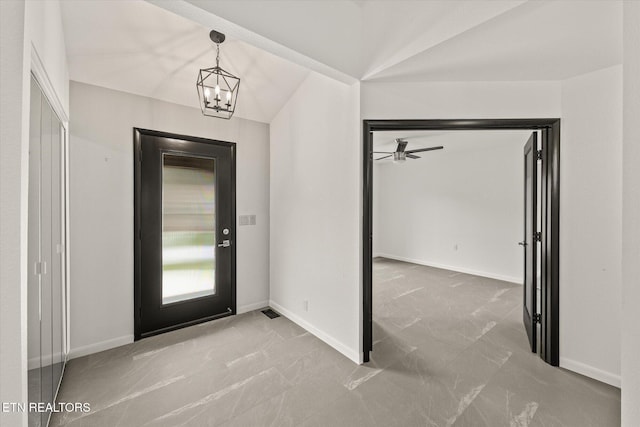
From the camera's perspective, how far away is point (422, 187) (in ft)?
21.7

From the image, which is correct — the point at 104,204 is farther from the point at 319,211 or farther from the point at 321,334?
the point at 321,334

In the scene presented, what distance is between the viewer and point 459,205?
596cm

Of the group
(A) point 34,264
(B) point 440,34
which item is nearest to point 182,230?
(A) point 34,264

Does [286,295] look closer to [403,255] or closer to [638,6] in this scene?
[638,6]

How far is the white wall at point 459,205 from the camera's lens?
5109mm

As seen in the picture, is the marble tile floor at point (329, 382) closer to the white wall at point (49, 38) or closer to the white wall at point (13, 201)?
the white wall at point (13, 201)

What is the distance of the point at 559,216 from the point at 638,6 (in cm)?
202

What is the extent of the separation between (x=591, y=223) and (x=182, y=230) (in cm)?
386

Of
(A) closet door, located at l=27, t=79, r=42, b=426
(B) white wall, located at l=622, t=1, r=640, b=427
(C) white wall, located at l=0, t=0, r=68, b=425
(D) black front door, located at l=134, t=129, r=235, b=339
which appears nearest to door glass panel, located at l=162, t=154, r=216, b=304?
(D) black front door, located at l=134, t=129, r=235, b=339

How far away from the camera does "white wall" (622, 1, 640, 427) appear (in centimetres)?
80

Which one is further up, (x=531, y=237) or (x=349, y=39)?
(x=349, y=39)

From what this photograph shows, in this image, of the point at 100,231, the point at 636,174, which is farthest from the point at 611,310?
the point at 100,231

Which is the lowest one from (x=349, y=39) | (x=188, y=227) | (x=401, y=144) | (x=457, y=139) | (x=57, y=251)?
(x=57, y=251)

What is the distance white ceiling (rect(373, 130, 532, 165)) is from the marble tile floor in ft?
9.31
